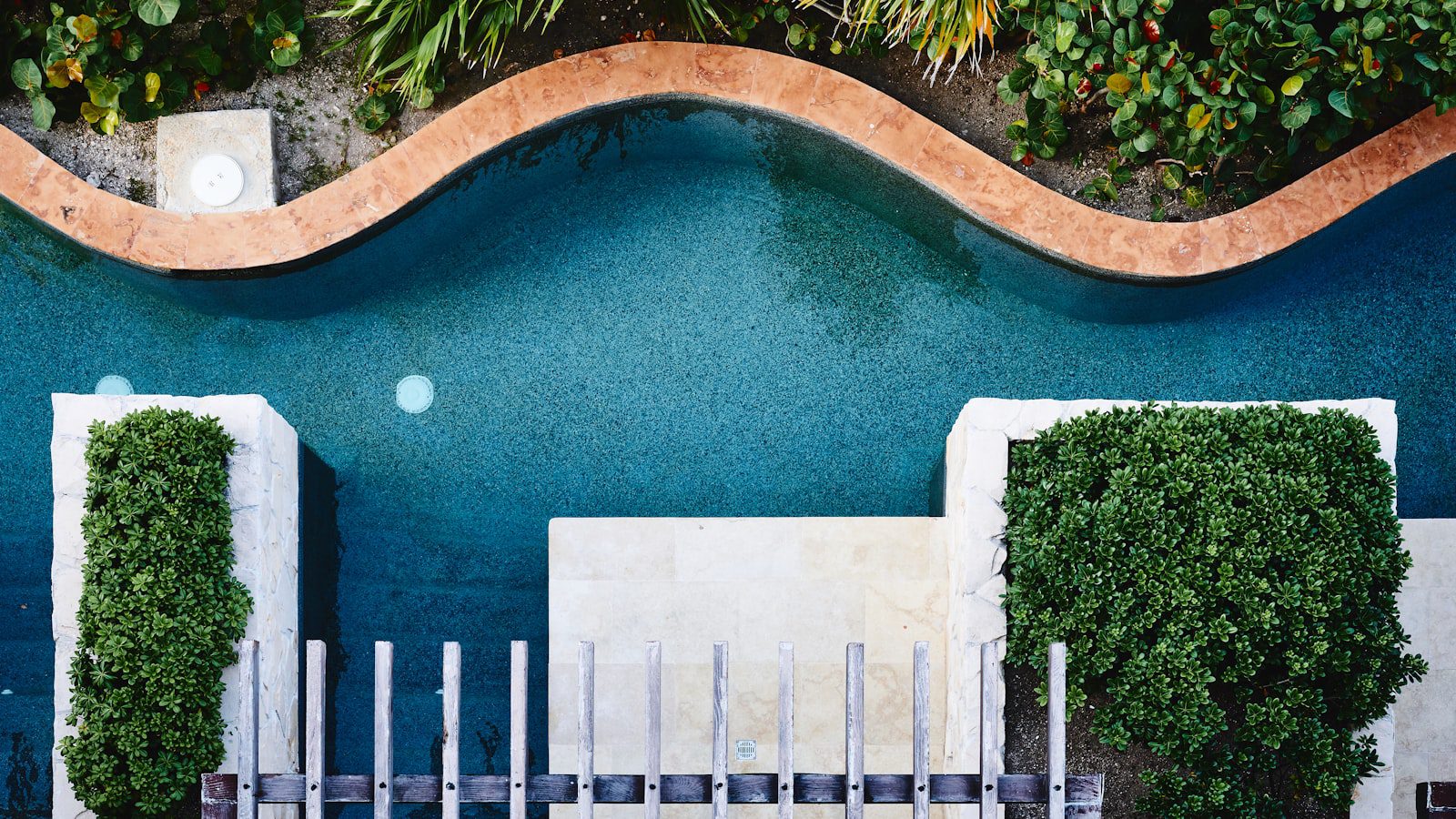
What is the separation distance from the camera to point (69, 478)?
17.7 ft

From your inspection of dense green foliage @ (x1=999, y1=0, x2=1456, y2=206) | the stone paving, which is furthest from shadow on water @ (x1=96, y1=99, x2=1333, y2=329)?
the stone paving

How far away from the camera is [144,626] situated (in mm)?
5125

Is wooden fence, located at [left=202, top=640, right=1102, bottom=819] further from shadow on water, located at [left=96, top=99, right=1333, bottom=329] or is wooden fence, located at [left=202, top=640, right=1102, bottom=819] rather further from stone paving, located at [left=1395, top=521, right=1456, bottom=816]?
shadow on water, located at [left=96, top=99, right=1333, bottom=329]

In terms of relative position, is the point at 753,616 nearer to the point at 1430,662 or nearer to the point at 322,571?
the point at 322,571

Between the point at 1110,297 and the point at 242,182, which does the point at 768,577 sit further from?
the point at 242,182

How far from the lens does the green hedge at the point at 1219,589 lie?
501 cm

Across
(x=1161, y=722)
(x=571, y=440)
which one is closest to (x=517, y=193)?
(x=571, y=440)

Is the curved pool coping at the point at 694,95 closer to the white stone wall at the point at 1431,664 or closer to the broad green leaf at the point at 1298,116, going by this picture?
the broad green leaf at the point at 1298,116

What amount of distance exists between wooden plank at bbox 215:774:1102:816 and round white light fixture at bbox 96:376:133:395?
2.70 meters

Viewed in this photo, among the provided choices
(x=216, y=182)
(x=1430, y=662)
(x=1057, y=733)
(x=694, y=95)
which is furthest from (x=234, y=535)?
(x=1430, y=662)

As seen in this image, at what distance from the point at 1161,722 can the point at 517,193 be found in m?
4.41

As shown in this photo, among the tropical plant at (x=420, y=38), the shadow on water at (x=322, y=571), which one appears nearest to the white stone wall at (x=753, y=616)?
the shadow on water at (x=322, y=571)

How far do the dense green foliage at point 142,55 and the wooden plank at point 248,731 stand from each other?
10.7ft

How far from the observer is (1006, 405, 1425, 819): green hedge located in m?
5.01
